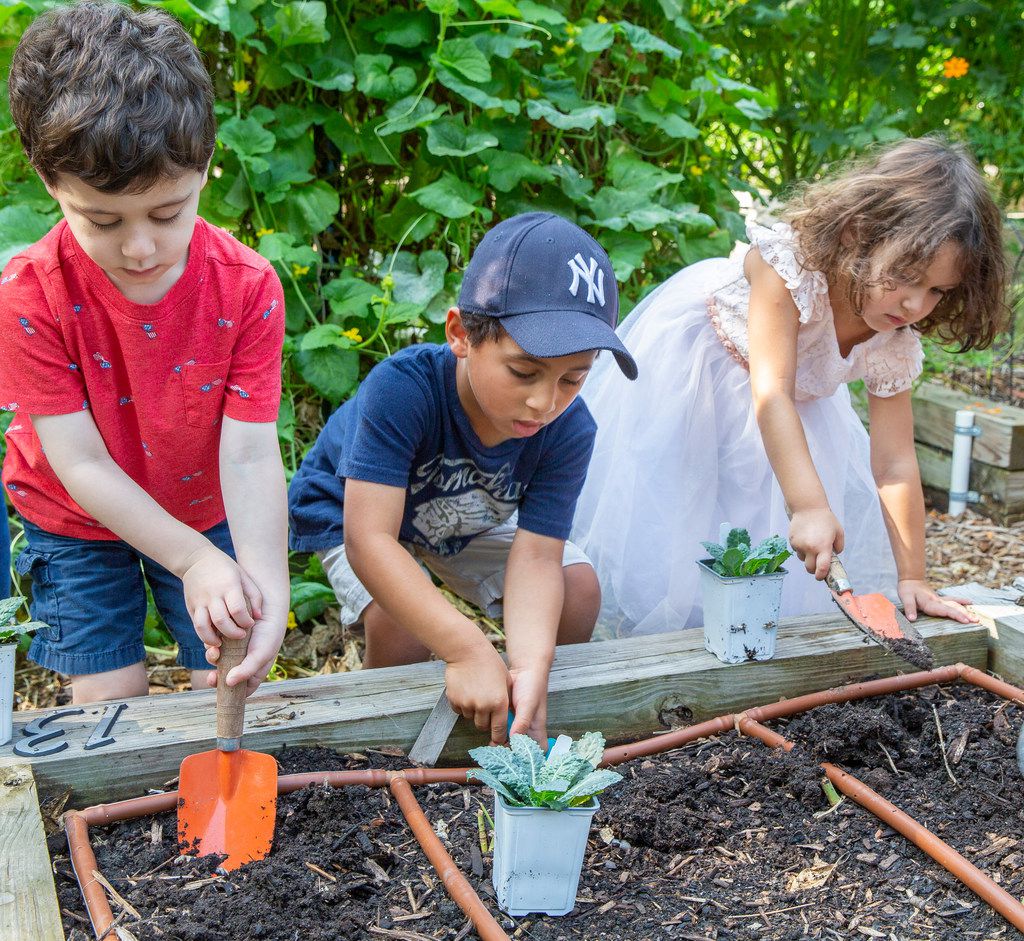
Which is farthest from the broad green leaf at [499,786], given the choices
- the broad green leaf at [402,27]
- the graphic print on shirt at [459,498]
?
the broad green leaf at [402,27]

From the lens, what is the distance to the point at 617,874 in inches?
53.1

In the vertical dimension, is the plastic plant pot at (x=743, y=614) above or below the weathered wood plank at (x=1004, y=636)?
above

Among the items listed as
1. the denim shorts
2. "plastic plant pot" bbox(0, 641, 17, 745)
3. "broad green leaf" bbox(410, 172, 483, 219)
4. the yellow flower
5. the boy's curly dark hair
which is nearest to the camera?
the boy's curly dark hair

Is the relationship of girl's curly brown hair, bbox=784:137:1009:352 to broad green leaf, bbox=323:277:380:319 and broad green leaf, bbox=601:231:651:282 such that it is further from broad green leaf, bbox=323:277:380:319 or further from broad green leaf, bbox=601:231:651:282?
broad green leaf, bbox=323:277:380:319

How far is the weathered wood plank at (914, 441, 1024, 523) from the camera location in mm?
3312

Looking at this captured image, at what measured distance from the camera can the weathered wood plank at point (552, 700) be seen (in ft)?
4.75

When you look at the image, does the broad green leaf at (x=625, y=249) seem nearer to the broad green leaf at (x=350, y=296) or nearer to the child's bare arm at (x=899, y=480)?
the broad green leaf at (x=350, y=296)

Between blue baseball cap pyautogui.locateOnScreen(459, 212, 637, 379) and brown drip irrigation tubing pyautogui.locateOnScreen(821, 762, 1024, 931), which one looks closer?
brown drip irrigation tubing pyautogui.locateOnScreen(821, 762, 1024, 931)

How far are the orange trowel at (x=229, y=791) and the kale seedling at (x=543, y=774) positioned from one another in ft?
0.99

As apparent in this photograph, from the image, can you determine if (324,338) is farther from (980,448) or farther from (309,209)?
(980,448)

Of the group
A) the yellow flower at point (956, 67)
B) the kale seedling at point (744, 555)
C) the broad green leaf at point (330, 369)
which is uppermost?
the yellow flower at point (956, 67)

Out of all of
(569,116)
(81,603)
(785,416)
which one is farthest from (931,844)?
(569,116)

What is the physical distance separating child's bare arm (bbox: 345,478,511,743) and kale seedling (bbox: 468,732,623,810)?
11.0 inches

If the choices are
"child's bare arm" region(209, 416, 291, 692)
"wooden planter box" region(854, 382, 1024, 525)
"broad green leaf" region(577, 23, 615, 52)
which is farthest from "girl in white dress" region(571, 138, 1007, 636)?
"wooden planter box" region(854, 382, 1024, 525)
